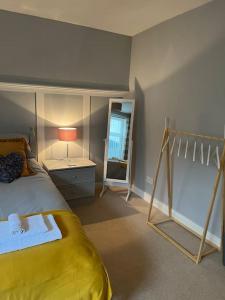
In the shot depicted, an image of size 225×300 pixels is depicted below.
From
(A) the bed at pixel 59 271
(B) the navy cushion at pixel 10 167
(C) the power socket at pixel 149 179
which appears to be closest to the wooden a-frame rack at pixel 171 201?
(C) the power socket at pixel 149 179

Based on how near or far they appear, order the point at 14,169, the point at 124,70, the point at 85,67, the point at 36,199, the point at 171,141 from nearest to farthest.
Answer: the point at 36,199, the point at 14,169, the point at 171,141, the point at 85,67, the point at 124,70

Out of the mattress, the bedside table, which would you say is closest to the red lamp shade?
the bedside table

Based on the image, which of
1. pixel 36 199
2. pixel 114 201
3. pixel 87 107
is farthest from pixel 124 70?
pixel 36 199

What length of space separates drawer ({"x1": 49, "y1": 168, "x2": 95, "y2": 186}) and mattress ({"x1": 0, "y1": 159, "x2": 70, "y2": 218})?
1.98 feet

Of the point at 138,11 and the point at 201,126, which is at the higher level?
the point at 138,11

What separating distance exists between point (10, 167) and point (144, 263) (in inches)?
63.5

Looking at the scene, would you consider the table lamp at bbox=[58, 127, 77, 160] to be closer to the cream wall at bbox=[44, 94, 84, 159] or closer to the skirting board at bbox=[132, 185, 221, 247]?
the cream wall at bbox=[44, 94, 84, 159]

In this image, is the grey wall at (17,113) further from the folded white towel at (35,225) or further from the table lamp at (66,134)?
the folded white towel at (35,225)

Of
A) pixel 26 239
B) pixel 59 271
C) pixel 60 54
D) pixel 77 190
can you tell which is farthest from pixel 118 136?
pixel 59 271

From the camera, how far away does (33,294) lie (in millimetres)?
1131

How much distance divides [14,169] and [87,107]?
154 cm

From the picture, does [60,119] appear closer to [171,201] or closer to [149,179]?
[149,179]

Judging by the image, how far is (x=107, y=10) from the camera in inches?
103

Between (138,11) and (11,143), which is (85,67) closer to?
(138,11)
